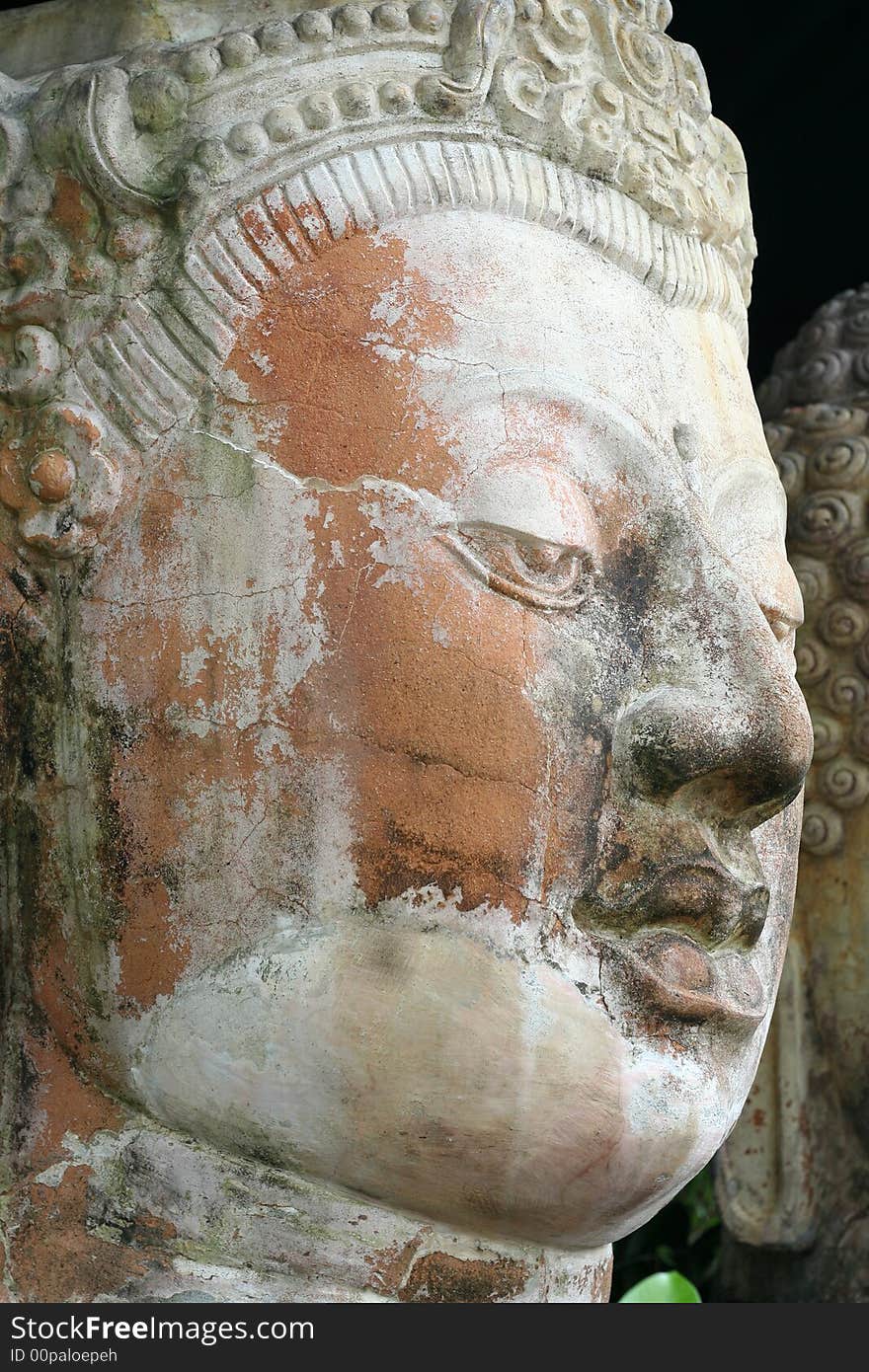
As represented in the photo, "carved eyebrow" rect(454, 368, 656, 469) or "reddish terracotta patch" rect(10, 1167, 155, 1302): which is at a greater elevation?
"carved eyebrow" rect(454, 368, 656, 469)

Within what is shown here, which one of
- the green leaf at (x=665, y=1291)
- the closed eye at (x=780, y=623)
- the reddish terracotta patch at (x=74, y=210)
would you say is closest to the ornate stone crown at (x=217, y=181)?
the reddish terracotta patch at (x=74, y=210)

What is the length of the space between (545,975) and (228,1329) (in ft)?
2.05

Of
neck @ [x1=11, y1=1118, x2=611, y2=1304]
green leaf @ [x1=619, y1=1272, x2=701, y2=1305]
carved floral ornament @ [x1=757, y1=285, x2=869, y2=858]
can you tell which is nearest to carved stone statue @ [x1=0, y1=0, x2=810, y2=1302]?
neck @ [x1=11, y1=1118, x2=611, y2=1304]

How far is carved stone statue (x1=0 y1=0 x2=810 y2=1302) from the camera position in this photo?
268cm

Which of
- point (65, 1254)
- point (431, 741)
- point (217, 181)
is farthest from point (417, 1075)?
point (217, 181)

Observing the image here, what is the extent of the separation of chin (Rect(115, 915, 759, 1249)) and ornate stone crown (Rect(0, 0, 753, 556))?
0.69 meters

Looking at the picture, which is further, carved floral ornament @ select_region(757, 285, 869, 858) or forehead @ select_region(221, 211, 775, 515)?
carved floral ornament @ select_region(757, 285, 869, 858)

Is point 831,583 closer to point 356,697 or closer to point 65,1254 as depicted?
→ point 356,697

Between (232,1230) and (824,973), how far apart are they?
6.14 feet

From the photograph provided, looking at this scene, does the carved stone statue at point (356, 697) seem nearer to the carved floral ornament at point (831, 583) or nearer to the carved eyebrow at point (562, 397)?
the carved eyebrow at point (562, 397)

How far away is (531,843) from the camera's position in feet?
8.87

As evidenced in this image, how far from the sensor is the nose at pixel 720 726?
109 inches

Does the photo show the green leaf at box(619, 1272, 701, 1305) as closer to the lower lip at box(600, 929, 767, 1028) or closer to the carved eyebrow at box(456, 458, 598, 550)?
the lower lip at box(600, 929, 767, 1028)

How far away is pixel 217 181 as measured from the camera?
2.83 metres
